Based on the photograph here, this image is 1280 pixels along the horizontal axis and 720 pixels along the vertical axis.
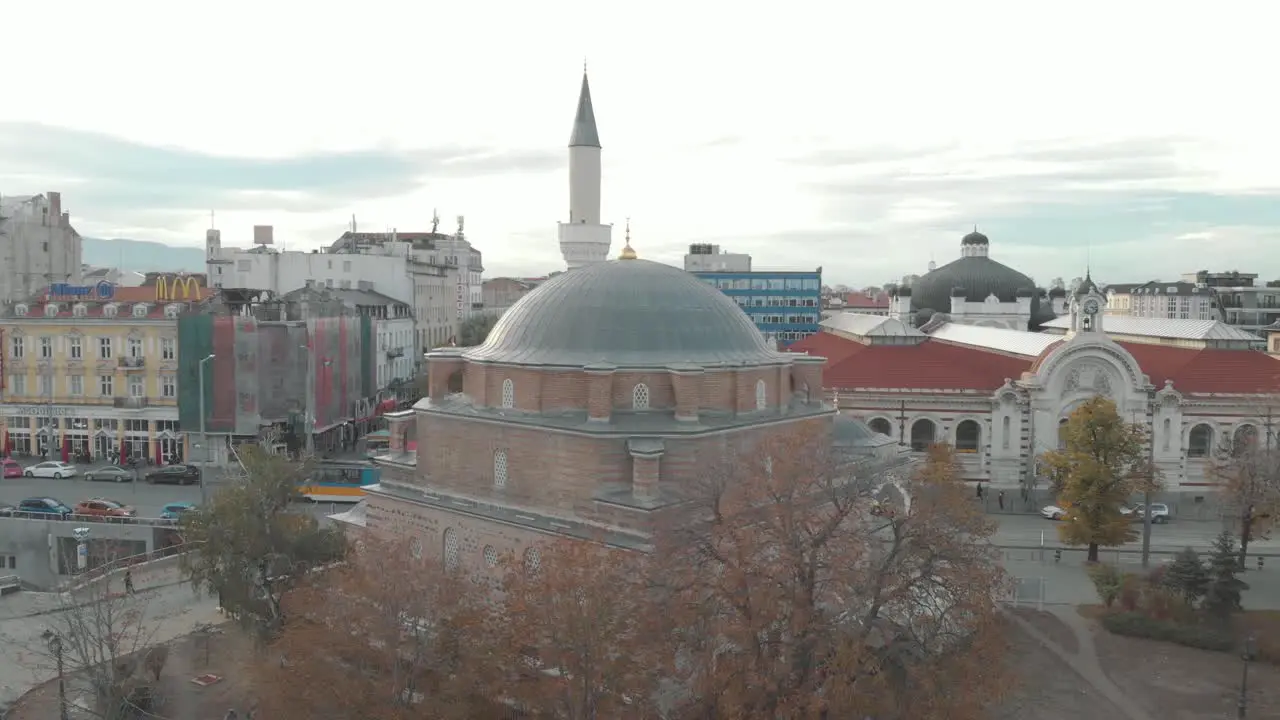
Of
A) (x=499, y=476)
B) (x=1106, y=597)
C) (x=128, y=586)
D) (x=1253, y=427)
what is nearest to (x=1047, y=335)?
(x=1253, y=427)

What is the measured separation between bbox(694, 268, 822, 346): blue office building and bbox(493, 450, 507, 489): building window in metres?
73.7

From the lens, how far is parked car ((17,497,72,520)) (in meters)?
40.8

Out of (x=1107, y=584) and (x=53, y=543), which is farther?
(x=53, y=543)

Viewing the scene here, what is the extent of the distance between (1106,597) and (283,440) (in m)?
41.5

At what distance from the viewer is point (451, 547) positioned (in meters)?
27.8

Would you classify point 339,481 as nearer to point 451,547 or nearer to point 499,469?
point 451,547

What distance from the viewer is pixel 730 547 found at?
20219 mm

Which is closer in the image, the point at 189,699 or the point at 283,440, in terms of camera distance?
the point at 189,699

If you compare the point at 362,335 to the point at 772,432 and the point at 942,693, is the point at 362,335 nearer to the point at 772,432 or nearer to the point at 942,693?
the point at 772,432

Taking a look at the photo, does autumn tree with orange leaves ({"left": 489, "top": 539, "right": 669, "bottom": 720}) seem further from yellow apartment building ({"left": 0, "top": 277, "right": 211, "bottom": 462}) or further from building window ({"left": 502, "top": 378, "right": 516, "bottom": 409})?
yellow apartment building ({"left": 0, "top": 277, "right": 211, "bottom": 462})

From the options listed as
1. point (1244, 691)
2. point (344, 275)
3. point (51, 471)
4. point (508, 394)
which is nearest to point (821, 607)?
point (508, 394)

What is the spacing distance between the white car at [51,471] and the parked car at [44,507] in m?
7.08

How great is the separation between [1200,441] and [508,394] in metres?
37.3

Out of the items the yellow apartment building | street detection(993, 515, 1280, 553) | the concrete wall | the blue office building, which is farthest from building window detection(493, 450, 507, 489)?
the blue office building
